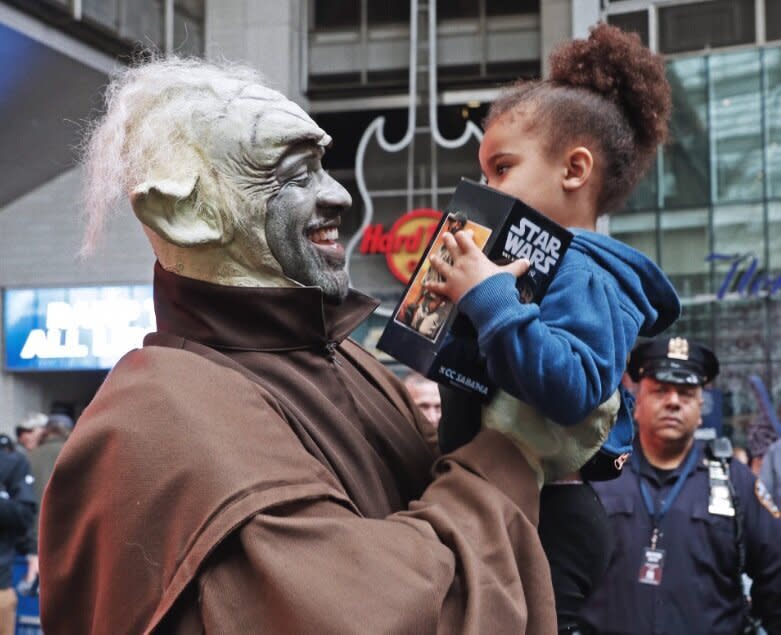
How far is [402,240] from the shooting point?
1564 cm

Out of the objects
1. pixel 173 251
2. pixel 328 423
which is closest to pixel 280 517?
pixel 328 423

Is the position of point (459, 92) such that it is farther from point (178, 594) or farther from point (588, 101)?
point (178, 594)

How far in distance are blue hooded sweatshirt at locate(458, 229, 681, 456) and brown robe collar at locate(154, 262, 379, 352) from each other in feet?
0.87

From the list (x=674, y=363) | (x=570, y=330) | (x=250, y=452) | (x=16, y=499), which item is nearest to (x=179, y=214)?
(x=250, y=452)

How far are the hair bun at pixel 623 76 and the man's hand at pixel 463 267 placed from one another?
565 millimetres

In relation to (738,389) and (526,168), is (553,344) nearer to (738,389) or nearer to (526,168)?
(526,168)

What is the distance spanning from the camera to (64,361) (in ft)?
51.8

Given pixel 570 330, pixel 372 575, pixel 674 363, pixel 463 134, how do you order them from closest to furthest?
pixel 372 575 → pixel 570 330 → pixel 674 363 → pixel 463 134

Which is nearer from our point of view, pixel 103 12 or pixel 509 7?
pixel 103 12

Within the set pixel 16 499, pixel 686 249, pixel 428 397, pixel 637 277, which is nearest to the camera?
pixel 637 277

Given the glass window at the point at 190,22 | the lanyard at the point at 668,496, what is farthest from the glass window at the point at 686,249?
the lanyard at the point at 668,496

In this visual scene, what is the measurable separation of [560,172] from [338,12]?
49.5ft

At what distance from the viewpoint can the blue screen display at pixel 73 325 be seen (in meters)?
15.3

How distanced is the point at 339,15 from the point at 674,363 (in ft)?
42.0
